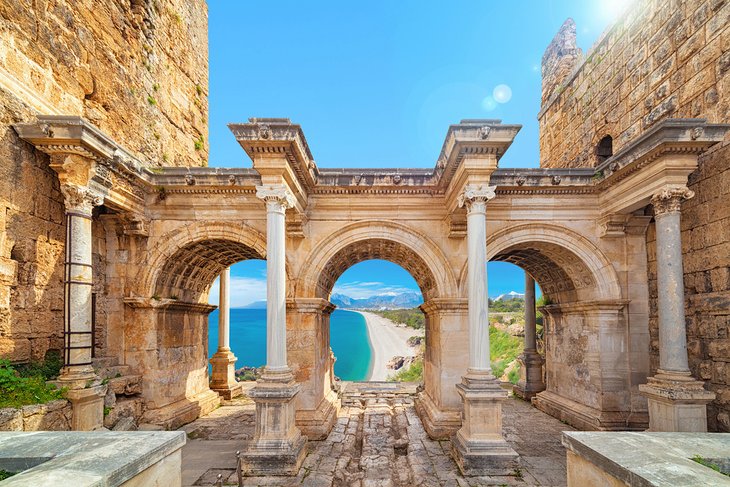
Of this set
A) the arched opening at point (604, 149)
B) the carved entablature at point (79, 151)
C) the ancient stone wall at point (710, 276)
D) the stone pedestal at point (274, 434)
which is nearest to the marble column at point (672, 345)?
the ancient stone wall at point (710, 276)

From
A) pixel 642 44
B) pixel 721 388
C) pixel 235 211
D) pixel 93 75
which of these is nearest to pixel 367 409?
pixel 235 211

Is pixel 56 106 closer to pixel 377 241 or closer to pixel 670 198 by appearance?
pixel 377 241

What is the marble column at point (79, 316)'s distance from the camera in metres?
Result: 6.54

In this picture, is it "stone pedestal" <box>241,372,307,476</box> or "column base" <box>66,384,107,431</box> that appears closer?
"column base" <box>66,384,107,431</box>

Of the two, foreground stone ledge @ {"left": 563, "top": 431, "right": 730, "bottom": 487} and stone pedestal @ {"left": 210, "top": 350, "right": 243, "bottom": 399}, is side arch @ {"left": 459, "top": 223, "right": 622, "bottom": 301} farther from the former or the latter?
stone pedestal @ {"left": 210, "top": 350, "right": 243, "bottom": 399}

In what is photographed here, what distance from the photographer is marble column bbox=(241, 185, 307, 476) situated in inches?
258

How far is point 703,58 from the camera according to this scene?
7.23 m

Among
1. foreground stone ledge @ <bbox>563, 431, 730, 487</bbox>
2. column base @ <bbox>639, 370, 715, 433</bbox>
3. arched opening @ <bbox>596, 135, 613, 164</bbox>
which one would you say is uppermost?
arched opening @ <bbox>596, 135, 613, 164</bbox>

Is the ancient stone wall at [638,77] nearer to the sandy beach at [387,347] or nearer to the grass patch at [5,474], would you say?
the grass patch at [5,474]

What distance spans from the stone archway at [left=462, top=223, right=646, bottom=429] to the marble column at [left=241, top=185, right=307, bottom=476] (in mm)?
4289

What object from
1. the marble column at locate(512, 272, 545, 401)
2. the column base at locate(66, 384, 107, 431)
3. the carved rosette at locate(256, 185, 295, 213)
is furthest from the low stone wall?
the marble column at locate(512, 272, 545, 401)

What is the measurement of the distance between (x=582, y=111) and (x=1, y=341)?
14.7 m

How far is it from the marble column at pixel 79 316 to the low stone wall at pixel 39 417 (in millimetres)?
171

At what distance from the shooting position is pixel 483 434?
6.79 m
